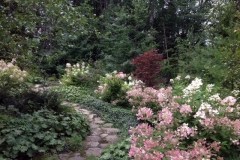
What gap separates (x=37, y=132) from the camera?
3418 mm

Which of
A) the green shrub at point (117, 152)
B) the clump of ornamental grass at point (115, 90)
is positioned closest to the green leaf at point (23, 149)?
the green shrub at point (117, 152)

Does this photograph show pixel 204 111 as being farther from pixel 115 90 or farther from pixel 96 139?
pixel 115 90

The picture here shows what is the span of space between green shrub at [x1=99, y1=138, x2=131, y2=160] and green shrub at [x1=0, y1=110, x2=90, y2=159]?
2.04ft

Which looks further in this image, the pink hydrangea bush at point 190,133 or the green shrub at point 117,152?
the green shrub at point 117,152

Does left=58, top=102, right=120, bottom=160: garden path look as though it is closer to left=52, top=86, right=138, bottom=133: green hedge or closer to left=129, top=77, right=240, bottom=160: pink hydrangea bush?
left=52, top=86, right=138, bottom=133: green hedge

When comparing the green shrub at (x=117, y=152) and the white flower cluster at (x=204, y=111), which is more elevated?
the white flower cluster at (x=204, y=111)

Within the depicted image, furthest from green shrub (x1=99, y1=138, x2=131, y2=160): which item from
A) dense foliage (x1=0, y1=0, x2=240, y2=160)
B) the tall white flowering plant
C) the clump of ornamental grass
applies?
the tall white flowering plant

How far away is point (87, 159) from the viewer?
3.23 metres

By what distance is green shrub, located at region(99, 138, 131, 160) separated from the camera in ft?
10.4

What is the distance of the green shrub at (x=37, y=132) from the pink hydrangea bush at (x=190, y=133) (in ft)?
4.15

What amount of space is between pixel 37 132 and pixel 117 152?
1160mm

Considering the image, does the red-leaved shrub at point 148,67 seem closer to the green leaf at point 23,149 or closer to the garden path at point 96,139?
the garden path at point 96,139

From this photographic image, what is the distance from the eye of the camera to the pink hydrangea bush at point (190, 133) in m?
2.28

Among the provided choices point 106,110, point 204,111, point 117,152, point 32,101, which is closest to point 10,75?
point 32,101
